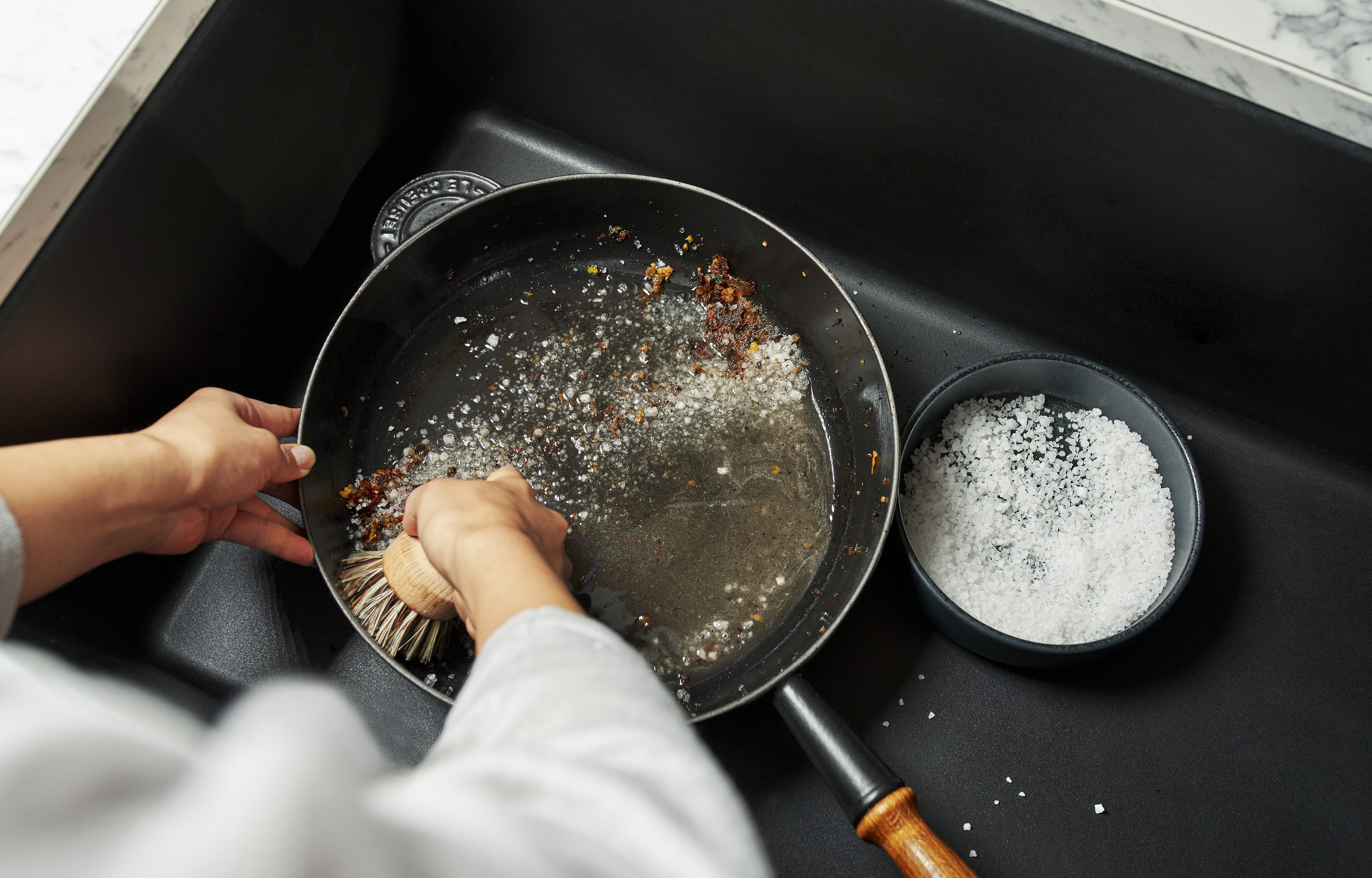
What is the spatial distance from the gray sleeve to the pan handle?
44 cm

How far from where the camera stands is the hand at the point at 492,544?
419mm

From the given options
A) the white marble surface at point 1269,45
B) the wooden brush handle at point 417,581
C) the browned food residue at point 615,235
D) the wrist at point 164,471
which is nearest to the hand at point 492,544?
the wooden brush handle at point 417,581

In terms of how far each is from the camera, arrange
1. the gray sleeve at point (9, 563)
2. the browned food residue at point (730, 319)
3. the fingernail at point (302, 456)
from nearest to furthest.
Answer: the gray sleeve at point (9, 563)
the fingernail at point (302, 456)
the browned food residue at point (730, 319)

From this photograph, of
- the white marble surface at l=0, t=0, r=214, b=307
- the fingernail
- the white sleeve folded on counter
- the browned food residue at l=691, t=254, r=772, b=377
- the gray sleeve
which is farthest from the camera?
the browned food residue at l=691, t=254, r=772, b=377

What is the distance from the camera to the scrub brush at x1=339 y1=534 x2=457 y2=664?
0.59 metres

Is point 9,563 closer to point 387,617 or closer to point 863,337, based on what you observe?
point 387,617

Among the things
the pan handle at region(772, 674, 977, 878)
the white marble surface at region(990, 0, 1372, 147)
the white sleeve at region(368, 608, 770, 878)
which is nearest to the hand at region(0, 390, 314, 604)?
the white sleeve at region(368, 608, 770, 878)

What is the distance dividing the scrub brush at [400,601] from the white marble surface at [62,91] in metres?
0.29

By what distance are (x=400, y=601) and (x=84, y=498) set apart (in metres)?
0.22

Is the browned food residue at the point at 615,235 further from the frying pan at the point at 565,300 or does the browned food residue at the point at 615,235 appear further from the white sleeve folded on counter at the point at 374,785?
the white sleeve folded on counter at the point at 374,785

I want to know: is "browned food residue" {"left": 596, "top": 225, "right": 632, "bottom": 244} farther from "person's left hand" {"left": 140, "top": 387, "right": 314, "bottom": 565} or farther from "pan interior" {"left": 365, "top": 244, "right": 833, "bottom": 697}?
"person's left hand" {"left": 140, "top": 387, "right": 314, "bottom": 565}

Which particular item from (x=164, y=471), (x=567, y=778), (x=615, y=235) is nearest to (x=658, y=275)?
(x=615, y=235)

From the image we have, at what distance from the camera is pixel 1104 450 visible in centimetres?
68

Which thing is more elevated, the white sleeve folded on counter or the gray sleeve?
the white sleeve folded on counter
